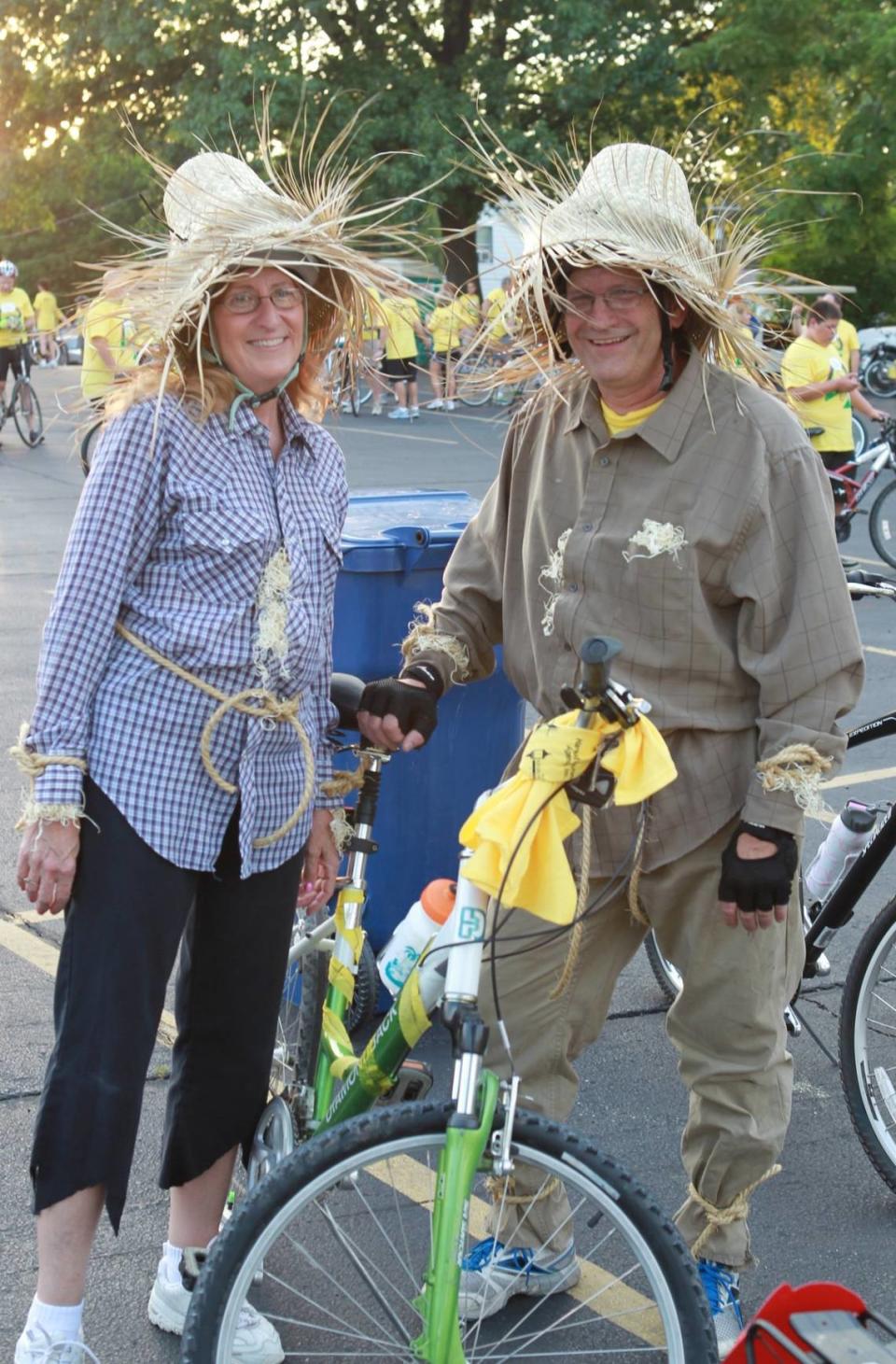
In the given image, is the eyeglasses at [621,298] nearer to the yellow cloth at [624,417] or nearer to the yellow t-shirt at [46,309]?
the yellow cloth at [624,417]

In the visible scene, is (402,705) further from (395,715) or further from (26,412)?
(26,412)

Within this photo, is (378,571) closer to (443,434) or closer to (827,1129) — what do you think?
(827,1129)

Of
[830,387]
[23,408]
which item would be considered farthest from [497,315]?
[23,408]

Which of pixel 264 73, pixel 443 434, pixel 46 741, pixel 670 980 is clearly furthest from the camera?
pixel 264 73

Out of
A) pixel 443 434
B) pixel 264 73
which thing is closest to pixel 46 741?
pixel 443 434

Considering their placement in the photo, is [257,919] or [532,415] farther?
[532,415]

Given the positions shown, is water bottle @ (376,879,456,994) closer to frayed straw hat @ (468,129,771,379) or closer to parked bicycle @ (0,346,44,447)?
frayed straw hat @ (468,129,771,379)

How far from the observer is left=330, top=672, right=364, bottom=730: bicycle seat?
2.98 metres

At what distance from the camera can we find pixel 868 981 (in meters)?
3.51

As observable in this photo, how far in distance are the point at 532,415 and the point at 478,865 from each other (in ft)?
3.40

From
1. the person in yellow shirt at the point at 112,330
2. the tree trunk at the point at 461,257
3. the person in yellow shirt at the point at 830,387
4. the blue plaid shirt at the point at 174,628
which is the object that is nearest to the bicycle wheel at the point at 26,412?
the person in yellow shirt at the point at 830,387

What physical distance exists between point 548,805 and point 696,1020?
2.55ft

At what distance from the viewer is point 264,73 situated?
2559cm

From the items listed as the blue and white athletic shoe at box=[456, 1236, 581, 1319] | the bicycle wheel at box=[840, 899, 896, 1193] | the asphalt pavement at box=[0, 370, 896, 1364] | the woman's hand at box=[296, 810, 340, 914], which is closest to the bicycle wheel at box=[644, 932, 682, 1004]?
the asphalt pavement at box=[0, 370, 896, 1364]
